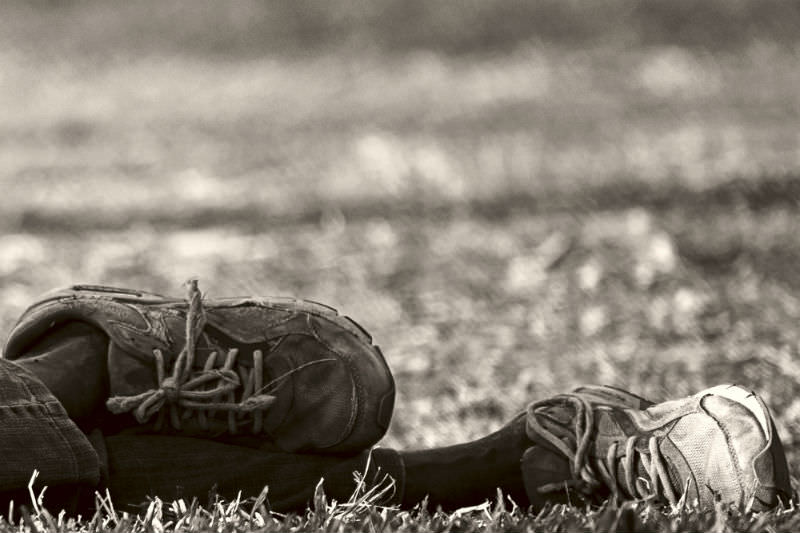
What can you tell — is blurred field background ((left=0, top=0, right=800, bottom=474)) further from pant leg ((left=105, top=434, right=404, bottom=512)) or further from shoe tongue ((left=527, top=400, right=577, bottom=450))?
pant leg ((left=105, top=434, right=404, bottom=512))

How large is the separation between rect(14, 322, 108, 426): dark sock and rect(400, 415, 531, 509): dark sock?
26.3 inches

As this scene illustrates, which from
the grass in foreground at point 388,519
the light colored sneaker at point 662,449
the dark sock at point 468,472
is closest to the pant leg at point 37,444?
the grass in foreground at point 388,519

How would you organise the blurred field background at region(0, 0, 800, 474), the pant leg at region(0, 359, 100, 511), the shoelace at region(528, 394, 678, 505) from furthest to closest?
the blurred field background at region(0, 0, 800, 474) → the shoelace at region(528, 394, 678, 505) → the pant leg at region(0, 359, 100, 511)

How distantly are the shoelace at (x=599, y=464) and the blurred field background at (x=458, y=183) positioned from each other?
0.68m

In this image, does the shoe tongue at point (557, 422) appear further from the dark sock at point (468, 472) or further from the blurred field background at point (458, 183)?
the blurred field background at point (458, 183)

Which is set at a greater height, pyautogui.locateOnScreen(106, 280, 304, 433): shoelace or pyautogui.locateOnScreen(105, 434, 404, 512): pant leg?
pyautogui.locateOnScreen(106, 280, 304, 433): shoelace

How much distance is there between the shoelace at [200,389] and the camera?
2.72 metres

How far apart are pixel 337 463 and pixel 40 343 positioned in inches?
26.9

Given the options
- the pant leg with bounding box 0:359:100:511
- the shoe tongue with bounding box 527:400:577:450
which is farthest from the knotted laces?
the shoe tongue with bounding box 527:400:577:450

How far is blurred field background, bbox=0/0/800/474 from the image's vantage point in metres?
4.74

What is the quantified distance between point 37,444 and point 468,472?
0.90 meters

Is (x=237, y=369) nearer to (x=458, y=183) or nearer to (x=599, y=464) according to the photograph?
(x=599, y=464)

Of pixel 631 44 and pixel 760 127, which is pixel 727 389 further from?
pixel 631 44

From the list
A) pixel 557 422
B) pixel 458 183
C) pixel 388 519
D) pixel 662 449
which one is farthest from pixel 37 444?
pixel 458 183
